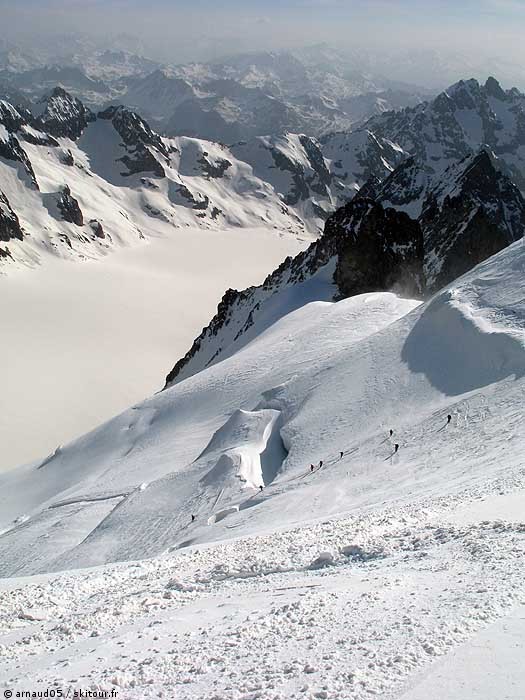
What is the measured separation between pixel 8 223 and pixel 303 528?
12223cm

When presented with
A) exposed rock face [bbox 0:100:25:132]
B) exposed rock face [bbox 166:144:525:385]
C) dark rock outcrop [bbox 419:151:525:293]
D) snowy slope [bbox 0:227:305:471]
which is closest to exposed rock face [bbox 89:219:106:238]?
snowy slope [bbox 0:227:305:471]

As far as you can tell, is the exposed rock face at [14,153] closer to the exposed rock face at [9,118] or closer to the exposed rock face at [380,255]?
the exposed rock face at [9,118]

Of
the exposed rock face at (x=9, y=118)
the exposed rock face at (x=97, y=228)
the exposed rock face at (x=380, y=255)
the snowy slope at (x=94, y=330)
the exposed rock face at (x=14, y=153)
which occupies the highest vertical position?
the exposed rock face at (x=9, y=118)

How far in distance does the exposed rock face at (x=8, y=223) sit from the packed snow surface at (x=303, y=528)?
93.3 m

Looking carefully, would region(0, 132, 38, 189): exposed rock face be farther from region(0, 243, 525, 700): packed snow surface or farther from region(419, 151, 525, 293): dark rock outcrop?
region(0, 243, 525, 700): packed snow surface

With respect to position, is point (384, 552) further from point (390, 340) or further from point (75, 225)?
point (75, 225)

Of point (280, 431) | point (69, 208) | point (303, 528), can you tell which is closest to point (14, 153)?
point (69, 208)

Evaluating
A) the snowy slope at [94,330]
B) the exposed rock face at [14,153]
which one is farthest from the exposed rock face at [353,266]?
the exposed rock face at [14,153]

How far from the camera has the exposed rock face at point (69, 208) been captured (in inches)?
5433

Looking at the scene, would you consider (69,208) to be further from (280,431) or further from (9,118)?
(280,431)

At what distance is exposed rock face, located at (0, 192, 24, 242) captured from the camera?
11750 cm

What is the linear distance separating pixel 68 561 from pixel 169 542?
3922 mm

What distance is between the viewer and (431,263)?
2776 inches

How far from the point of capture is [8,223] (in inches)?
4685
